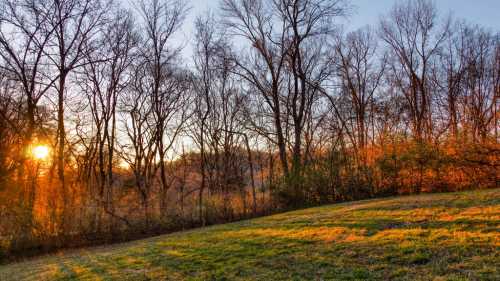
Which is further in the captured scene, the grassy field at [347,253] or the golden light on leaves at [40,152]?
the golden light on leaves at [40,152]

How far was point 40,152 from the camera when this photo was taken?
62.2 ft

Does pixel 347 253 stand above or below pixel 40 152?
below

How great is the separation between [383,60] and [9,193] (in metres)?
26.5

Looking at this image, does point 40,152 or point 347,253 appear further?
point 40,152

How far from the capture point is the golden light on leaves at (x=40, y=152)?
18406mm

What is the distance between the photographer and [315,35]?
820 inches

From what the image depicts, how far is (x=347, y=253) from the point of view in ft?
17.6

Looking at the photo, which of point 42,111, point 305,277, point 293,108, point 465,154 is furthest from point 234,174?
point 305,277

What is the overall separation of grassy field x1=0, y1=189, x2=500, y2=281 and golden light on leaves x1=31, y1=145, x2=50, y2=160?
11.8 m

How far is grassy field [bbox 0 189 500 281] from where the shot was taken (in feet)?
14.2

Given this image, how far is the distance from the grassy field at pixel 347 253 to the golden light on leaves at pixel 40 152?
38.6 ft

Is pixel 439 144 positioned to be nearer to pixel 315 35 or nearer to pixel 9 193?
pixel 315 35

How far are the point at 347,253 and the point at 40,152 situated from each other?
62.5ft

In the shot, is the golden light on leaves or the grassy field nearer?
the grassy field
